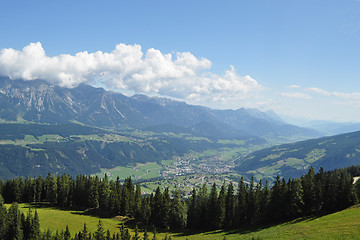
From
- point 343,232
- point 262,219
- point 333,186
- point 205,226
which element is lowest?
point 205,226

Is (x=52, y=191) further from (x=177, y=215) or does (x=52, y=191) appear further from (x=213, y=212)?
(x=213, y=212)

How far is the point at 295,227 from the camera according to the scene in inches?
2594

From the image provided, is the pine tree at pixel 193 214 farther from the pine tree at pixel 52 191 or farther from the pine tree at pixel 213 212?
the pine tree at pixel 52 191

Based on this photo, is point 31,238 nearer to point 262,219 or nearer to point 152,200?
point 152,200

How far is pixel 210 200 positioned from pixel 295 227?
116ft

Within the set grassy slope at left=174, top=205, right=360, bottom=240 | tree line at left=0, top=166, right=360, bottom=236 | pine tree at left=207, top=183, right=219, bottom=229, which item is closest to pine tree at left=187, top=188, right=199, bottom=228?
tree line at left=0, top=166, right=360, bottom=236

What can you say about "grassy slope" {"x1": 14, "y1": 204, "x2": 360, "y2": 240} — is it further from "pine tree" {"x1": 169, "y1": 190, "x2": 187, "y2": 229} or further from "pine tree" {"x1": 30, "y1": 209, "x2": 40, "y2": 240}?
"pine tree" {"x1": 169, "y1": 190, "x2": 187, "y2": 229}

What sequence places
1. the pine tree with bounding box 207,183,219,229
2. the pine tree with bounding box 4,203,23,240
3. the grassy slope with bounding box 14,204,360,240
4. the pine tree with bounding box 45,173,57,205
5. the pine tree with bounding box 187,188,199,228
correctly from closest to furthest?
1. the grassy slope with bounding box 14,204,360,240
2. the pine tree with bounding box 4,203,23,240
3. the pine tree with bounding box 207,183,219,229
4. the pine tree with bounding box 187,188,199,228
5. the pine tree with bounding box 45,173,57,205

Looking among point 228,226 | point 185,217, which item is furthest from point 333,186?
point 185,217

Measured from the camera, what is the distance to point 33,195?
401ft

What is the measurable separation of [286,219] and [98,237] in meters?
59.6

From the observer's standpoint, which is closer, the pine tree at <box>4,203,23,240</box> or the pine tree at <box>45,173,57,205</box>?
the pine tree at <box>4,203,23,240</box>

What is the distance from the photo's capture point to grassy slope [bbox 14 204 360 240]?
53906mm

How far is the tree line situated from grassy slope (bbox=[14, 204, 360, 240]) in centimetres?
896
